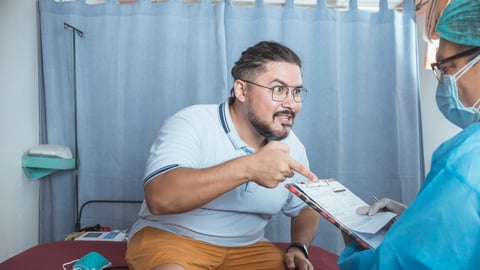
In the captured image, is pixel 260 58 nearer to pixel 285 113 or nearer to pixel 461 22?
pixel 285 113

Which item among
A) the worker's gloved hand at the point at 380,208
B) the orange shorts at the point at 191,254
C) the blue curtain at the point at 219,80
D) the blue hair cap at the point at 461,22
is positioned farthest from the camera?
the blue curtain at the point at 219,80

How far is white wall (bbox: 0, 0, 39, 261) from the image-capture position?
1741 mm

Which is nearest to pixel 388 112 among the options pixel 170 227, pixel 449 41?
pixel 449 41

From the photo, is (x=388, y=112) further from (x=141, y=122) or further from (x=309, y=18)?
(x=141, y=122)

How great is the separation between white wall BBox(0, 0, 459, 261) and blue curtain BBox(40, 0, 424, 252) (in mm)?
86

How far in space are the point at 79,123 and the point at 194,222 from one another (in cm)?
117

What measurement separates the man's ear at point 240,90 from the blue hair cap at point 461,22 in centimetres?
69

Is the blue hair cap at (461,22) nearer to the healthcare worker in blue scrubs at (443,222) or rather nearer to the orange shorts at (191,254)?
the healthcare worker in blue scrubs at (443,222)

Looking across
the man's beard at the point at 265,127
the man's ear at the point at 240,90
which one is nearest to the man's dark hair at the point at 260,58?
the man's ear at the point at 240,90

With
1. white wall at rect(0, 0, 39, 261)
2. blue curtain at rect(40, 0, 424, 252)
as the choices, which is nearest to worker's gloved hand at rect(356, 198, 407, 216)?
blue curtain at rect(40, 0, 424, 252)

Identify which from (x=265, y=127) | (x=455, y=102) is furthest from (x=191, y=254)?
(x=455, y=102)

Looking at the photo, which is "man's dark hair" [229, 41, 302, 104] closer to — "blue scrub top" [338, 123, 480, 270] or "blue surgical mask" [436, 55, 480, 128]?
"blue surgical mask" [436, 55, 480, 128]

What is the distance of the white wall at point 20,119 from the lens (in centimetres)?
175

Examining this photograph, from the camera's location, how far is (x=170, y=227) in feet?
4.14
